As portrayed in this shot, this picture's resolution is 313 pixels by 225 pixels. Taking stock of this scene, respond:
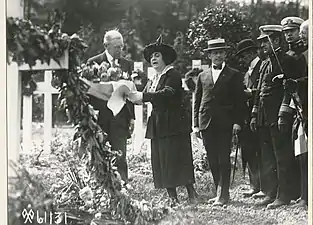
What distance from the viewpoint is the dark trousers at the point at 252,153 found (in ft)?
5.39

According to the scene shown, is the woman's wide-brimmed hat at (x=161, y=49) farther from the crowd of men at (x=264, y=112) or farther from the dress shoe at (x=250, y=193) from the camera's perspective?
the dress shoe at (x=250, y=193)

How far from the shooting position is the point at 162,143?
5.54 ft

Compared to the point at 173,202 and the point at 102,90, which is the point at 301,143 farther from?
the point at 102,90

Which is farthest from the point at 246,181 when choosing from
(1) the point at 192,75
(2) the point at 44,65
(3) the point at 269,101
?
(2) the point at 44,65

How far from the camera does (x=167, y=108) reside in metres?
1.68

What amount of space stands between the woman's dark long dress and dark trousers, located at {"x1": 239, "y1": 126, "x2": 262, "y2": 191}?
0.60 ft

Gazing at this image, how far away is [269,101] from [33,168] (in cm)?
86

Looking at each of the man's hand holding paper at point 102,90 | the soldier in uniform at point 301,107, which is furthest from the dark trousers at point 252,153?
the man's hand holding paper at point 102,90

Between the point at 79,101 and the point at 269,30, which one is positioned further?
the point at 79,101

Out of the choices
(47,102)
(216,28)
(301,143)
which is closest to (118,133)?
(47,102)

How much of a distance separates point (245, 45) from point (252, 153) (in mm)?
362

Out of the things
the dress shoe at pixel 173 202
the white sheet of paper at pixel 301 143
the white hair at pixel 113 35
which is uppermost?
the white hair at pixel 113 35

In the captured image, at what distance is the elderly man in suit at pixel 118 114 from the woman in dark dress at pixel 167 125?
67 mm

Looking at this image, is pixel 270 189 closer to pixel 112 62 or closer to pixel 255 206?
pixel 255 206
